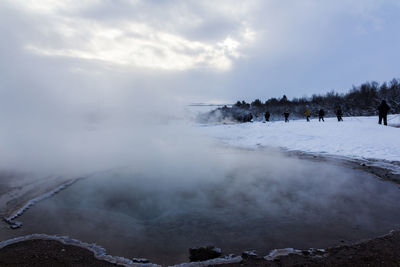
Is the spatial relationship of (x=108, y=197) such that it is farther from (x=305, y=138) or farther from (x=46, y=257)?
(x=305, y=138)

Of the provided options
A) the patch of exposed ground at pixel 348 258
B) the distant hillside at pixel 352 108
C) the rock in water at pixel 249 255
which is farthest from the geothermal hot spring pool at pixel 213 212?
the distant hillside at pixel 352 108

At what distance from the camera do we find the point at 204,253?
131 inches

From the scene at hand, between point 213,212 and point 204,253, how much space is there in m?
1.30

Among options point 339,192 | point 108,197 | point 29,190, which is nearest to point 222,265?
point 108,197

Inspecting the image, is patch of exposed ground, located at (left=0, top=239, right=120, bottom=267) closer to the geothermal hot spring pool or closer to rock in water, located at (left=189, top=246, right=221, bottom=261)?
the geothermal hot spring pool

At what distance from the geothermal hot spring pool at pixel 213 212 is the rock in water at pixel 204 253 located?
0.36 feet

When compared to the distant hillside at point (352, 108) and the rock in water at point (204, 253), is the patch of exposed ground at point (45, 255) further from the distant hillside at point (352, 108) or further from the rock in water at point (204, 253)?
the distant hillside at point (352, 108)

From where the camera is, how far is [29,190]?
591 cm

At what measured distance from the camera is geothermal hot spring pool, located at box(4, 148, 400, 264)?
145 inches

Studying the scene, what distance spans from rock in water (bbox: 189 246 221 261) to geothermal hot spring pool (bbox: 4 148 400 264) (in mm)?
109

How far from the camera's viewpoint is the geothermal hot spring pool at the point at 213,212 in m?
3.67

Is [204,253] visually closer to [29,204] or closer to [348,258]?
[348,258]

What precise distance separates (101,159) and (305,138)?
11.7 meters

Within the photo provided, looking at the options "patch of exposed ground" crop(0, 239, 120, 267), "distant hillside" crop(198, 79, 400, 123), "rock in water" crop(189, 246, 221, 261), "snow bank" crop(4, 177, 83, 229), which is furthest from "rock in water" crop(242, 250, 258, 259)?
"distant hillside" crop(198, 79, 400, 123)
